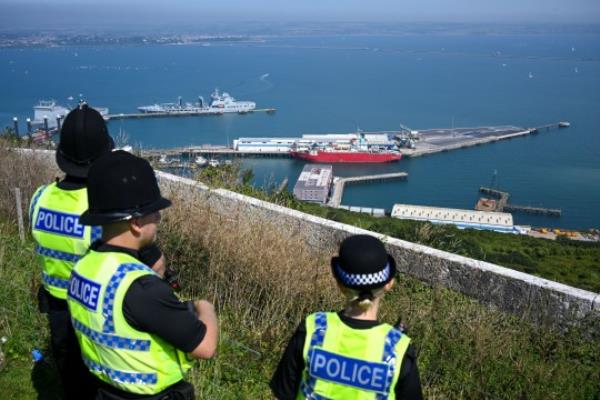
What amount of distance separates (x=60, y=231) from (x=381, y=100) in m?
66.3

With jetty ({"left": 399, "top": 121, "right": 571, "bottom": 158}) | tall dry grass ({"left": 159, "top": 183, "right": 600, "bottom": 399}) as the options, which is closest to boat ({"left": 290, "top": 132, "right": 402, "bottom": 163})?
jetty ({"left": 399, "top": 121, "right": 571, "bottom": 158})

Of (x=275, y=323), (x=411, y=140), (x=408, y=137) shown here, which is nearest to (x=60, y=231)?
(x=275, y=323)

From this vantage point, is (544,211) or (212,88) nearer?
(544,211)

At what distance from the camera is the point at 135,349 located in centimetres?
167

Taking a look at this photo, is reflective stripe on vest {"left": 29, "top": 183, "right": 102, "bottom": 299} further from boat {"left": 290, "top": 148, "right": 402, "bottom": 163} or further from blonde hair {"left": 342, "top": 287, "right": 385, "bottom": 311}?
boat {"left": 290, "top": 148, "right": 402, "bottom": 163}

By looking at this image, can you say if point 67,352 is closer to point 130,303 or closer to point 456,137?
point 130,303

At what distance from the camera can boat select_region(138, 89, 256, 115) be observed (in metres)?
54.4

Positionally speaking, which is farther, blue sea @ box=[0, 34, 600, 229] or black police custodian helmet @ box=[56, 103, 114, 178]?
blue sea @ box=[0, 34, 600, 229]

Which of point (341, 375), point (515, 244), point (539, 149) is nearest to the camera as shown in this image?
point (341, 375)

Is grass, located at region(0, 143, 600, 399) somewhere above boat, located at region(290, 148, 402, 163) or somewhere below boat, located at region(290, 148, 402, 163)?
above

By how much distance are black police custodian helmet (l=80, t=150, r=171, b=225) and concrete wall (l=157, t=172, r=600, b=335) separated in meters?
3.51

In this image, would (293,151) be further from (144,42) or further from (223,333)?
(144,42)

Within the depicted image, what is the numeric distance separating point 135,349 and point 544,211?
1315 inches

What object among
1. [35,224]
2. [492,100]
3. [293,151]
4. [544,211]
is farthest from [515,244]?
[492,100]
